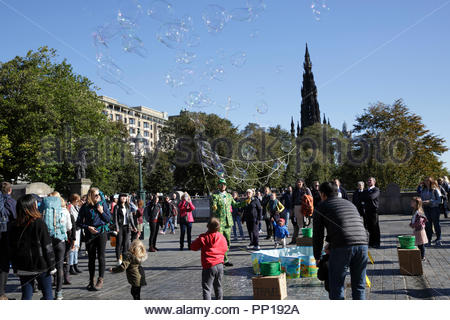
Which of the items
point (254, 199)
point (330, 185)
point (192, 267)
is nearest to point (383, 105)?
point (254, 199)

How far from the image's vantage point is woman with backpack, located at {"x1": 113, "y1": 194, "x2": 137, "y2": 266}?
31.0 ft

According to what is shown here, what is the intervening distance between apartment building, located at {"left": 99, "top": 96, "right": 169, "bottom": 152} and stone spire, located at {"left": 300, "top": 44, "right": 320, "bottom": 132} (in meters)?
38.9

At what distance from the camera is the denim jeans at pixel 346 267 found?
452 cm

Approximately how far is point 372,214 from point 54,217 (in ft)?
24.3

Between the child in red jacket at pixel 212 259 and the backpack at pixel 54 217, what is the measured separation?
2.61 m

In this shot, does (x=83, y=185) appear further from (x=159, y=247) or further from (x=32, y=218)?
(x=32, y=218)

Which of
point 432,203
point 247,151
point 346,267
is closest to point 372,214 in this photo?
point 432,203

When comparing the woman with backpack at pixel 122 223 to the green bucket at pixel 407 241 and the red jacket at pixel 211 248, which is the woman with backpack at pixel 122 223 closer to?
the red jacket at pixel 211 248

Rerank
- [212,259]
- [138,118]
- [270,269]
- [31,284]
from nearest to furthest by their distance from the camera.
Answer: [31,284], [212,259], [270,269], [138,118]

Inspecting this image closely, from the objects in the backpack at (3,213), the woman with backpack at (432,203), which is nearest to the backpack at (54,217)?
the backpack at (3,213)

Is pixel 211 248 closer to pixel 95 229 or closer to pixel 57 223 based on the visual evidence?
pixel 95 229

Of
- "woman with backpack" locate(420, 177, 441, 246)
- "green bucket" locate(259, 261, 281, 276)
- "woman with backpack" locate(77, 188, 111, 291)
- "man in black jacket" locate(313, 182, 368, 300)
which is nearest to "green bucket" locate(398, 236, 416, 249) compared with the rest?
"green bucket" locate(259, 261, 281, 276)

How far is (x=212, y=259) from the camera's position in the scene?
221 inches

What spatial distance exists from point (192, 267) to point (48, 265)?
4389 mm
